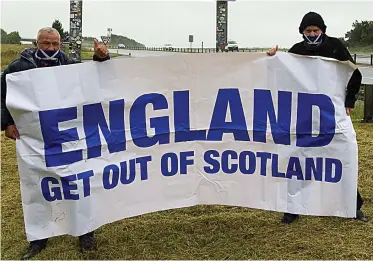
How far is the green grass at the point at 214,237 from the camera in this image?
155 inches

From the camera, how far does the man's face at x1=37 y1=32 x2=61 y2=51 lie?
12.6 feet

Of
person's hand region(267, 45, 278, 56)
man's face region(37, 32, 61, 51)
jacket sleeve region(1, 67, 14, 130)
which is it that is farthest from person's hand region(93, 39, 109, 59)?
person's hand region(267, 45, 278, 56)

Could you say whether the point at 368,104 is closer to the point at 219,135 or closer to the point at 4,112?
the point at 219,135

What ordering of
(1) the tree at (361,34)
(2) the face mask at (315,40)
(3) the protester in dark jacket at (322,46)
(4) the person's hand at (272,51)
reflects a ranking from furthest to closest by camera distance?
1. (1) the tree at (361,34)
2. (2) the face mask at (315,40)
3. (3) the protester in dark jacket at (322,46)
4. (4) the person's hand at (272,51)

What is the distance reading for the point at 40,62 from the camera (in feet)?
12.7

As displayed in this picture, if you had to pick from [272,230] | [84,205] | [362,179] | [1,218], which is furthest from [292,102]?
[1,218]

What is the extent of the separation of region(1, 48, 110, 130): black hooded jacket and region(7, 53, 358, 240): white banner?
12.5 inches

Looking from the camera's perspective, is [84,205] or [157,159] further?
[157,159]

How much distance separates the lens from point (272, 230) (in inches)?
172

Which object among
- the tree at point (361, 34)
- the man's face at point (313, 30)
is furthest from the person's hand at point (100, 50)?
the tree at point (361, 34)

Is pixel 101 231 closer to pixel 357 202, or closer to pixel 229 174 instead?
pixel 229 174

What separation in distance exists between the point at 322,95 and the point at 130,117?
158cm

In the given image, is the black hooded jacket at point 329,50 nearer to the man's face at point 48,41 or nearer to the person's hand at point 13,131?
the man's face at point 48,41

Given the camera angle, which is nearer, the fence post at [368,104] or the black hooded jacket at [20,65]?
the black hooded jacket at [20,65]
